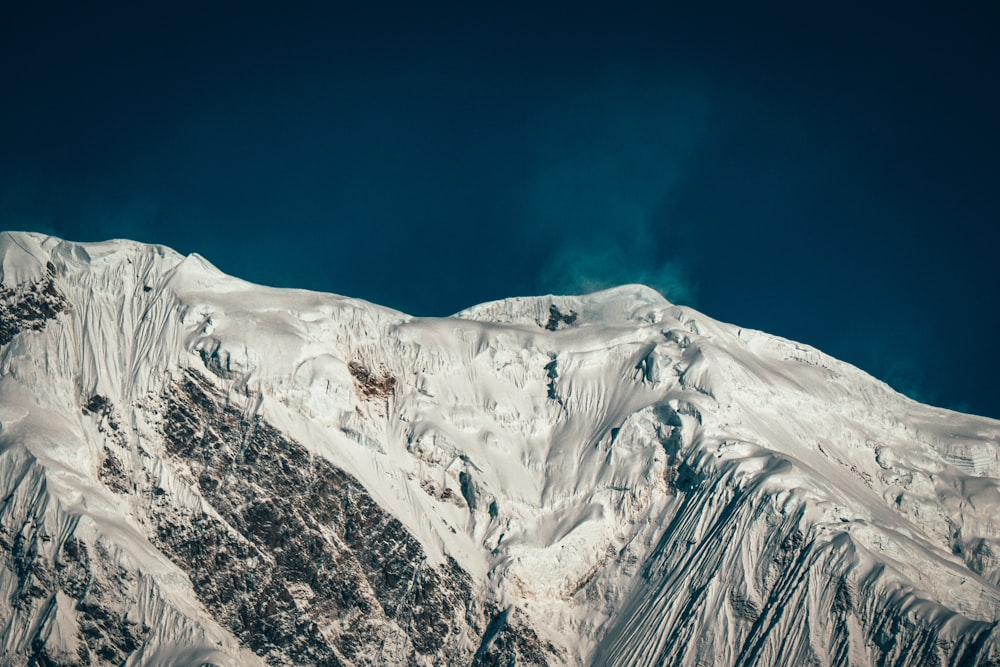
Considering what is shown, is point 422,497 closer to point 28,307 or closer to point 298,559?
point 298,559

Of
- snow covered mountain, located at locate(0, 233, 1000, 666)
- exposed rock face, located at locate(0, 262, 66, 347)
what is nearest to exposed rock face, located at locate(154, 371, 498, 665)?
snow covered mountain, located at locate(0, 233, 1000, 666)

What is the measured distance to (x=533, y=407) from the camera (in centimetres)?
17838

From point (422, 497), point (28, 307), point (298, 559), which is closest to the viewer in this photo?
point (298, 559)

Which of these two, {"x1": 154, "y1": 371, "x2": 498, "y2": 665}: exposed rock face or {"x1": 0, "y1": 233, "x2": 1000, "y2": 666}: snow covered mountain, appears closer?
{"x1": 0, "y1": 233, "x2": 1000, "y2": 666}: snow covered mountain

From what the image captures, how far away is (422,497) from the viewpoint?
160125mm

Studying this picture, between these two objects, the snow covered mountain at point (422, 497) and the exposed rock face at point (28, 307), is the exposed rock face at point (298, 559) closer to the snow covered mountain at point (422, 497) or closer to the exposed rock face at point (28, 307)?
the snow covered mountain at point (422, 497)

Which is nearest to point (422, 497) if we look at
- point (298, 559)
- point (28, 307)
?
point (298, 559)

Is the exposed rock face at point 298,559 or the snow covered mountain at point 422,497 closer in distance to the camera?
the snow covered mountain at point 422,497

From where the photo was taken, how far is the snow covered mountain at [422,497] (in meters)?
144

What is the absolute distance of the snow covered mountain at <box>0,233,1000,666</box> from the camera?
5689 inches

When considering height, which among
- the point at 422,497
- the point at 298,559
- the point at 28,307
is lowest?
the point at 298,559

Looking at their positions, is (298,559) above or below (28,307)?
below

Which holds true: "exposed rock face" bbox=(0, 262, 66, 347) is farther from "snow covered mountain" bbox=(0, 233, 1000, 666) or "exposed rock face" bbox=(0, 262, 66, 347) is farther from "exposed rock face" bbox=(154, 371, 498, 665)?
"exposed rock face" bbox=(154, 371, 498, 665)

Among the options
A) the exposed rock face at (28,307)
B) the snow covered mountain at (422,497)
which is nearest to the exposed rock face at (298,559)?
the snow covered mountain at (422,497)
